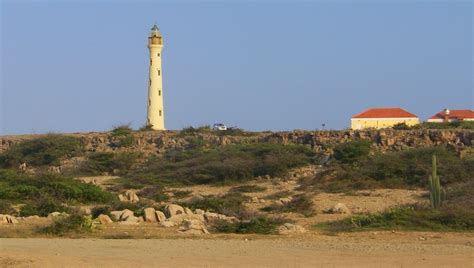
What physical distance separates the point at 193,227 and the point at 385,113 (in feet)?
124

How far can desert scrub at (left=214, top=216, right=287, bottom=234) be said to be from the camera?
16.7m

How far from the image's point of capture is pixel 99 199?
25016mm

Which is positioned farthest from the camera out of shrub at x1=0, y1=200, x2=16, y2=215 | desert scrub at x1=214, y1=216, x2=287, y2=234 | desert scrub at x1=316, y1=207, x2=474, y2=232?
→ shrub at x1=0, y1=200, x2=16, y2=215

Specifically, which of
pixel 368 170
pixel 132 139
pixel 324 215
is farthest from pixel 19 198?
pixel 132 139

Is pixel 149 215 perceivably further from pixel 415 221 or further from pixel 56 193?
pixel 56 193

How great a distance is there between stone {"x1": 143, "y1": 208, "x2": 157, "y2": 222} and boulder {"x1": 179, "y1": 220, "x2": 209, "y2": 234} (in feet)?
4.44

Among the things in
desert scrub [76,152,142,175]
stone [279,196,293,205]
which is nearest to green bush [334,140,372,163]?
stone [279,196,293,205]

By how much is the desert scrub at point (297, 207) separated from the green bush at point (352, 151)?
829cm

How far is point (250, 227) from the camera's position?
16.7 metres

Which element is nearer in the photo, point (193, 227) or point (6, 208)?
point (193, 227)

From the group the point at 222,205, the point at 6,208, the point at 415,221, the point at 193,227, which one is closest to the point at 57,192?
the point at 6,208

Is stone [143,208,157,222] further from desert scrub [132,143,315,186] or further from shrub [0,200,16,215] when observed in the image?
desert scrub [132,143,315,186]

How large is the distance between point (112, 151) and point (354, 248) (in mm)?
27796

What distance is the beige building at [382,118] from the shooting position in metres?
52.0
